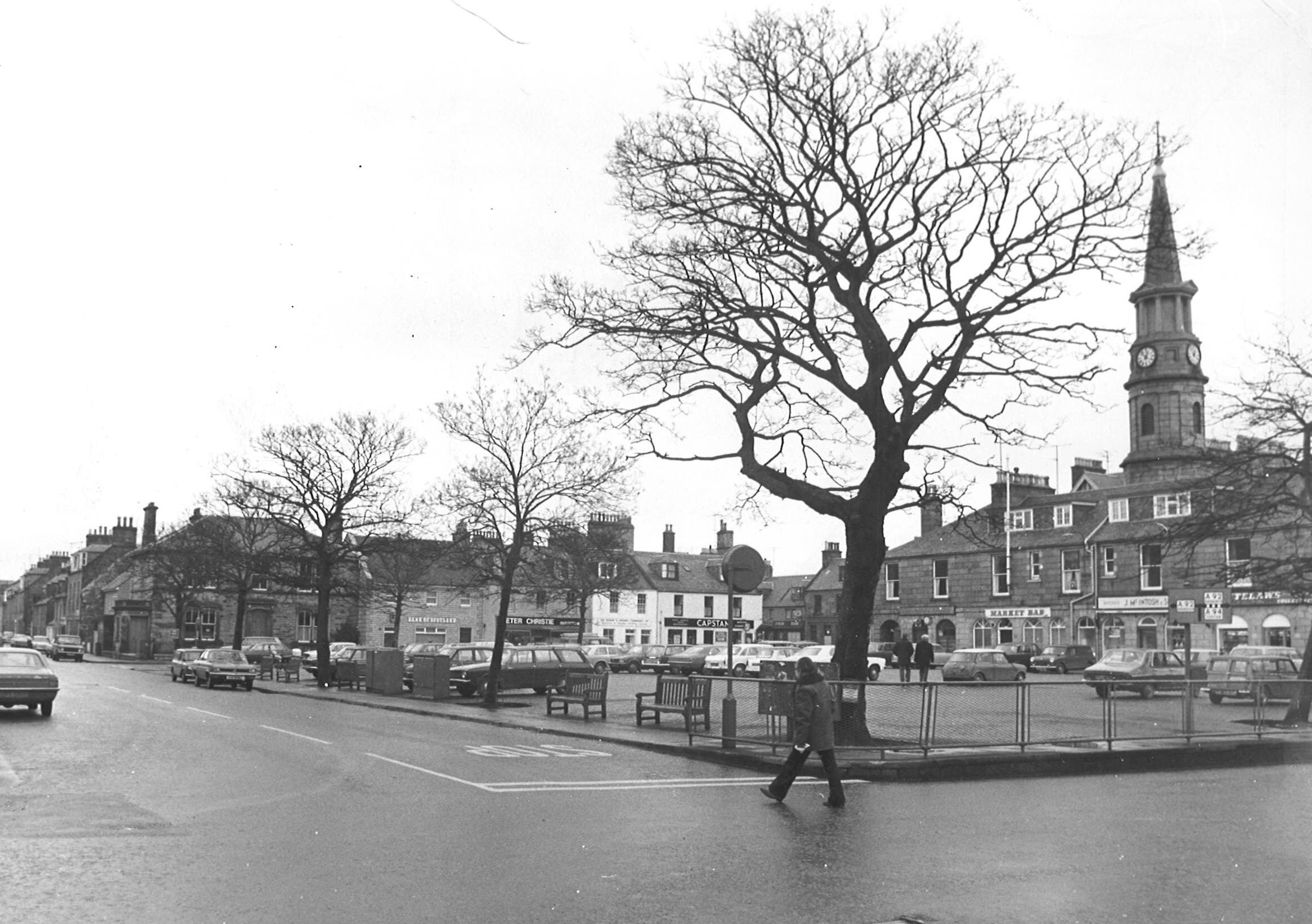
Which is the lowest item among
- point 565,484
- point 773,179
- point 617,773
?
point 617,773

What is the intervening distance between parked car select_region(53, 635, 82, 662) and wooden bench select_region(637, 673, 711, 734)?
59117 millimetres

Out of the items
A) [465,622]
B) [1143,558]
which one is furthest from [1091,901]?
[465,622]

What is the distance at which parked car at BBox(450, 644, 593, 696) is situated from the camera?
3528 cm

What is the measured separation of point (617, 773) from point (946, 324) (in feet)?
30.0

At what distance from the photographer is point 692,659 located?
194 feet

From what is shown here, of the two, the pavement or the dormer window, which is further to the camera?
the dormer window

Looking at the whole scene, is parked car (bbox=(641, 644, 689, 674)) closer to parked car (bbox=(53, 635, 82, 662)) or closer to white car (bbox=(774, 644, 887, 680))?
white car (bbox=(774, 644, 887, 680))

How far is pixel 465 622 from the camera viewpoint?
8606cm

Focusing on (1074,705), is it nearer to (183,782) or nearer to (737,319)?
(737,319)

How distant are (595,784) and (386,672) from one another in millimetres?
23868

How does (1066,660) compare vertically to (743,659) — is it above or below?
above

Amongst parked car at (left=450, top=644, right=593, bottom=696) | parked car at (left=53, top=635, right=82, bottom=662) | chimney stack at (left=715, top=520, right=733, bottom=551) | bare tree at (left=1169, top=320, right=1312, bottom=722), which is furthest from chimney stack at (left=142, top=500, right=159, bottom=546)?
bare tree at (left=1169, top=320, right=1312, bottom=722)

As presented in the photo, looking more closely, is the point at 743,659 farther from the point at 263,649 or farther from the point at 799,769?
the point at 799,769

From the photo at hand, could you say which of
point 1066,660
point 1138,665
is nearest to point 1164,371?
point 1066,660
